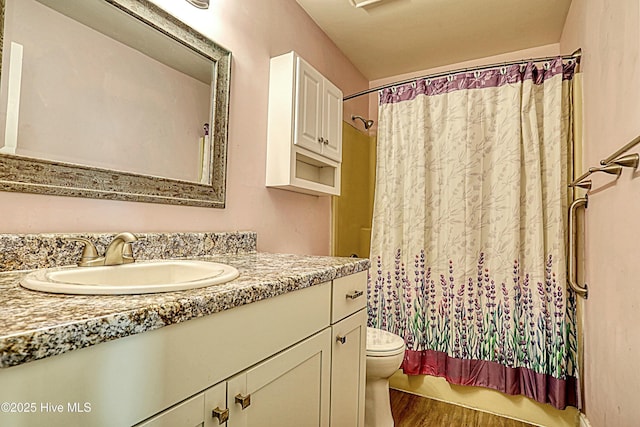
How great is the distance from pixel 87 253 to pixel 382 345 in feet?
4.45

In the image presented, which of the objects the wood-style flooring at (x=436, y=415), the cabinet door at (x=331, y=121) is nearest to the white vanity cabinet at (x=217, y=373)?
the wood-style flooring at (x=436, y=415)

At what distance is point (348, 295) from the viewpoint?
1.26 meters

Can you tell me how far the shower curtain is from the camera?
1.85 metres

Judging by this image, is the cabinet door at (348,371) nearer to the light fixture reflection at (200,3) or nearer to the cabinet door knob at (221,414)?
the cabinet door knob at (221,414)

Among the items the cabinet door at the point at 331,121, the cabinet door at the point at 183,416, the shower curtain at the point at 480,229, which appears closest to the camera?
the cabinet door at the point at 183,416

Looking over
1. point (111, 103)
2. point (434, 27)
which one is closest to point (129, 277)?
point (111, 103)

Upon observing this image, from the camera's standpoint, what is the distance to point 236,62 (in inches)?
63.0

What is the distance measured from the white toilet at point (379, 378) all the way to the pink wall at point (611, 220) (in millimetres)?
846

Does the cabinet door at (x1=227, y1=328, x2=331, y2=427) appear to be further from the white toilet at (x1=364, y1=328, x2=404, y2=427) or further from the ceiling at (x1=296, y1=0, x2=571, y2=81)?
→ the ceiling at (x1=296, y1=0, x2=571, y2=81)

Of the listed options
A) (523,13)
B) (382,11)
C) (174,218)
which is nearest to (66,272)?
(174,218)

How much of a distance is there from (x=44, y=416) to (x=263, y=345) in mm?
440

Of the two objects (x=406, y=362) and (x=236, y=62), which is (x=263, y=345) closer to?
(x=236, y=62)

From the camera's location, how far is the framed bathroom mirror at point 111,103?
93cm

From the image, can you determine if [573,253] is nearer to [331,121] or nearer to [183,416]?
[331,121]
